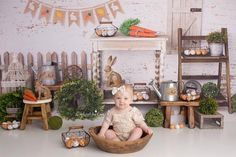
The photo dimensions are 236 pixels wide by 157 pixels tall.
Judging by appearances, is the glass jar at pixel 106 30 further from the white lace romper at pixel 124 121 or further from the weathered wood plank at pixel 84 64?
the white lace romper at pixel 124 121

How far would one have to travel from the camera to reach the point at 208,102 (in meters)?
3.07

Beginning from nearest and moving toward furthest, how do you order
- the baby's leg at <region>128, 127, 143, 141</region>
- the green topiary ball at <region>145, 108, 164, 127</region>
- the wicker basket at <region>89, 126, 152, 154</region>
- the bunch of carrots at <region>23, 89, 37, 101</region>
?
the wicker basket at <region>89, 126, 152, 154</region>
the baby's leg at <region>128, 127, 143, 141</region>
the bunch of carrots at <region>23, 89, 37, 101</region>
the green topiary ball at <region>145, 108, 164, 127</region>

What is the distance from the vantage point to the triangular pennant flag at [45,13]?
3537 mm

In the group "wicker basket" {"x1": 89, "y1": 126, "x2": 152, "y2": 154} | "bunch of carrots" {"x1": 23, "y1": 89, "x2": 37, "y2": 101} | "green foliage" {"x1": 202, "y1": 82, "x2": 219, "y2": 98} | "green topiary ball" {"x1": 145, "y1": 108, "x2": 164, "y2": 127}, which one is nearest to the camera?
"wicker basket" {"x1": 89, "y1": 126, "x2": 152, "y2": 154}

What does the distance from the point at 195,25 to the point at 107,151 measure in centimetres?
172

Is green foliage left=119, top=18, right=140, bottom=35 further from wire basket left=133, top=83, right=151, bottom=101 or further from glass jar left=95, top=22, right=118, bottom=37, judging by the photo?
wire basket left=133, top=83, right=151, bottom=101

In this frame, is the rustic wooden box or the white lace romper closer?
the white lace romper

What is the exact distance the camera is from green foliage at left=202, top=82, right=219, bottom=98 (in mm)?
3453

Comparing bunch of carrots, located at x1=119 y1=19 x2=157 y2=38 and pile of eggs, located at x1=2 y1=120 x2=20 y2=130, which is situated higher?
bunch of carrots, located at x1=119 y1=19 x2=157 y2=38

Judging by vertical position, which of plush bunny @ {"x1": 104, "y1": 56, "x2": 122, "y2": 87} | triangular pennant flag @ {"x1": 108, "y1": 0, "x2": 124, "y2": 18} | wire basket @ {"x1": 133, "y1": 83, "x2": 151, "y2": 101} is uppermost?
triangular pennant flag @ {"x1": 108, "y1": 0, "x2": 124, "y2": 18}

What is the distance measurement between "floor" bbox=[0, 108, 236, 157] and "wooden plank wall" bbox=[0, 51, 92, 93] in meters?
0.67

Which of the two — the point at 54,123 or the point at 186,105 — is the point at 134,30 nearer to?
the point at 186,105

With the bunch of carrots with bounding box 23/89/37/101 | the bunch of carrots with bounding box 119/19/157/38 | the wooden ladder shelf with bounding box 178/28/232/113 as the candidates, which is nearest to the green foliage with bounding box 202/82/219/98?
the wooden ladder shelf with bounding box 178/28/232/113

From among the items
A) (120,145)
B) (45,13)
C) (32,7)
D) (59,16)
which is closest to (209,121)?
(120,145)
